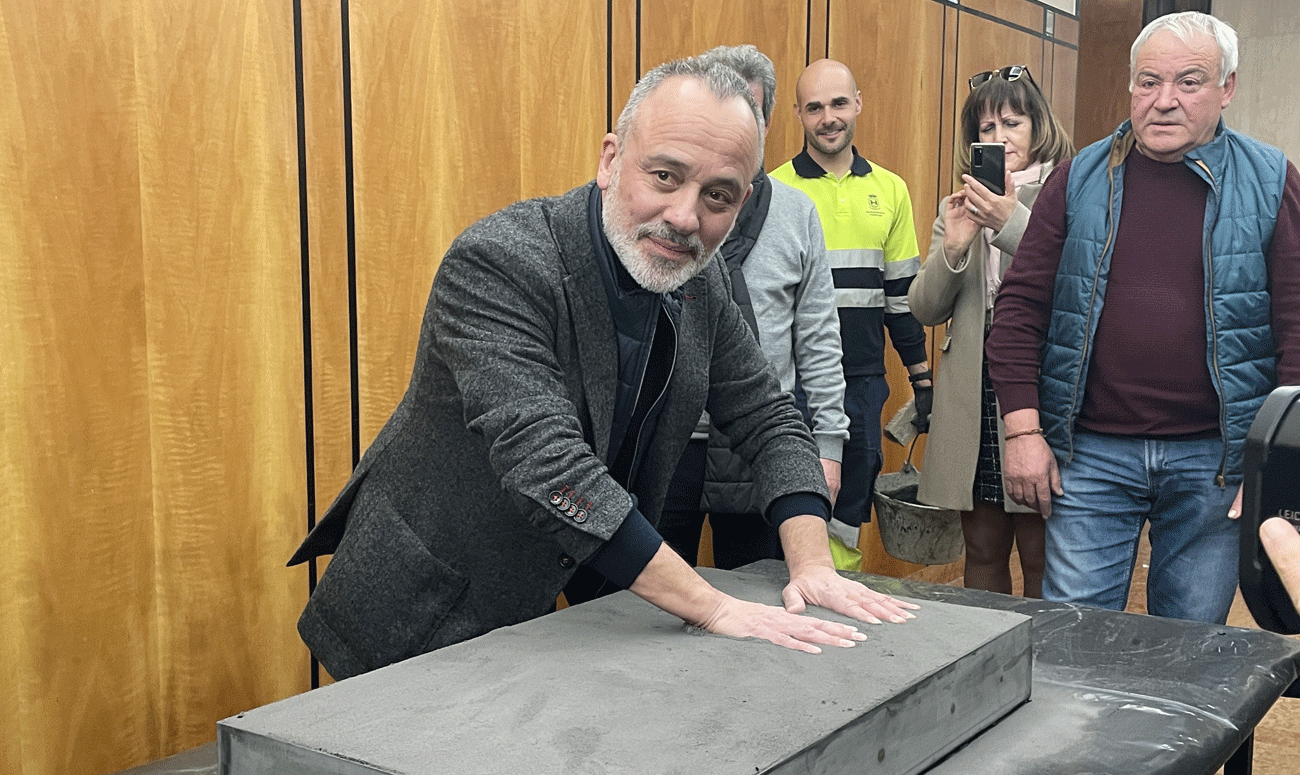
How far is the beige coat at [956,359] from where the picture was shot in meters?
2.93

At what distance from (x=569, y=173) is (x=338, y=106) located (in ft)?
2.40

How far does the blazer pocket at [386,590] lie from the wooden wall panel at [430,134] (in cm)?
102

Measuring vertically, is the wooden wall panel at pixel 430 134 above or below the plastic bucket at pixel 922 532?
above

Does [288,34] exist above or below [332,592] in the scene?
above

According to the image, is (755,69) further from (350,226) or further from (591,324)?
(591,324)

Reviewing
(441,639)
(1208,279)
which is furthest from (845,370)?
(441,639)

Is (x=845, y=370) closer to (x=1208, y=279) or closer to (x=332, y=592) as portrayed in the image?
(x=1208, y=279)

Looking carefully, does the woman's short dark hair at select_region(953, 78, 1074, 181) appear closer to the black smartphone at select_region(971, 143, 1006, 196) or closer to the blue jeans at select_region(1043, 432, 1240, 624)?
the black smartphone at select_region(971, 143, 1006, 196)

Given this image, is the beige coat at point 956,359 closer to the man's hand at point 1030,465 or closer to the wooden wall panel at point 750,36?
the man's hand at point 1030,465

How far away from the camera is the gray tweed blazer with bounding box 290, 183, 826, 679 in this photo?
1435 millimetres

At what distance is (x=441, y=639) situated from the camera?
1636 mm

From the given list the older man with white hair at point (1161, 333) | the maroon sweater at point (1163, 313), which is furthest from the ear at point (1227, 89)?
the maroon sweater at point (1163, 313)

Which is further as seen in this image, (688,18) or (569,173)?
(688,18)

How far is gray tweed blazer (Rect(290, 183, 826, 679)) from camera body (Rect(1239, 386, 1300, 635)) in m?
0.66
